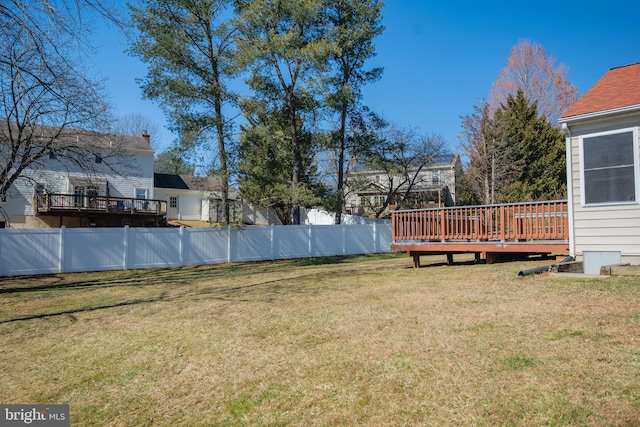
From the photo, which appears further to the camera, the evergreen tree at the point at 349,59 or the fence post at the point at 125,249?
the evergreen tree at the point at 349,59

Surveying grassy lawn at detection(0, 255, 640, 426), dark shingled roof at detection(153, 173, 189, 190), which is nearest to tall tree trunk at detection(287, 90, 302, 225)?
grassy lawn at detection(0, 255, 640, 426)

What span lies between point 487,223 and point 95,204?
22.1m

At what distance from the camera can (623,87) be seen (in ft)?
26.7

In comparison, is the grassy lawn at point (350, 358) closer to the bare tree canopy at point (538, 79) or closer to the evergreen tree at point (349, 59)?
the evergreen tree at point (349, 59)

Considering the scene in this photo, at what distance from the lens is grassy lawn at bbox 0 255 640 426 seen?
9.24 feet

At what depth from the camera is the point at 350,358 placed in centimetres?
377

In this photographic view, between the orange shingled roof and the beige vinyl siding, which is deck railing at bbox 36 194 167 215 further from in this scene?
the orange shingled roof

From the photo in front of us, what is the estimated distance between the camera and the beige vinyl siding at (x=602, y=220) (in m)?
7.24

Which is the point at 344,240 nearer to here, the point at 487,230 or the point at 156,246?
the point at 156,246

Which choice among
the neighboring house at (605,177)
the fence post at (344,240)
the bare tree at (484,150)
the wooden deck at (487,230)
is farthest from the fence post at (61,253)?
the bare tree at (484,150)

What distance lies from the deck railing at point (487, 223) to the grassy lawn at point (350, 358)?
2.42 meters

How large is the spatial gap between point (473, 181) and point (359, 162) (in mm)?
8613

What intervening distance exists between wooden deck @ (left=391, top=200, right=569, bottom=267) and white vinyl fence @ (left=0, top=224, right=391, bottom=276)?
21.9 ft

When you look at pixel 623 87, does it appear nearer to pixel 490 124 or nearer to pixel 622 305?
pixel 622 305
